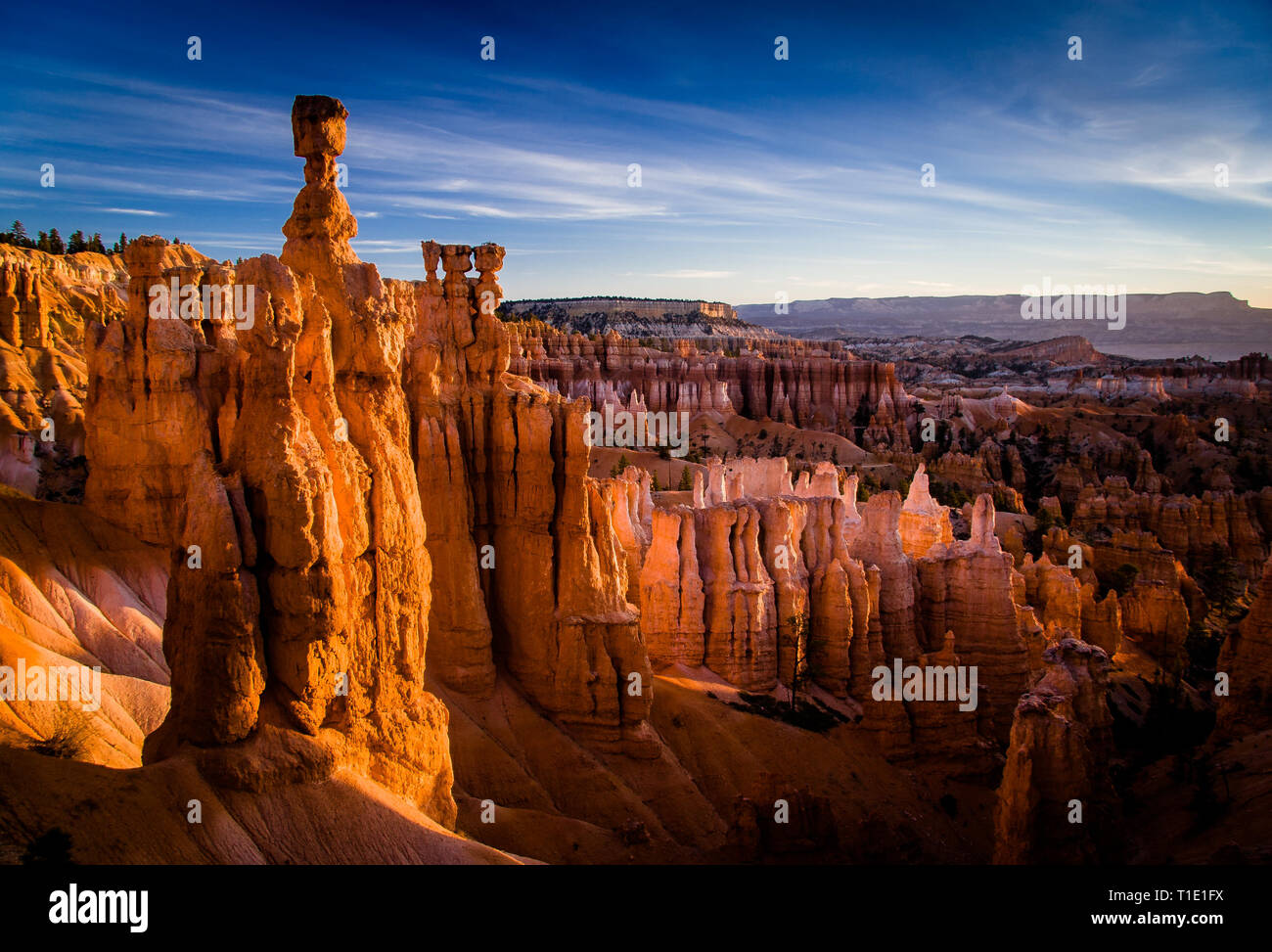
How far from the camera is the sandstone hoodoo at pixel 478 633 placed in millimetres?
11844

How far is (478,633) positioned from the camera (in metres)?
21.3

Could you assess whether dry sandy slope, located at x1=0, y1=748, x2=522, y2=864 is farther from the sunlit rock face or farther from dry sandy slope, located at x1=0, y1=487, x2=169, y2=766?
the sunlit rock face

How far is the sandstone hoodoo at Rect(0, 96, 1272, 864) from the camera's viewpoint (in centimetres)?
1184

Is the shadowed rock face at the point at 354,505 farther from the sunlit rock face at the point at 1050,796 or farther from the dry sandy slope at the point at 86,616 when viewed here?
the sunlit rock face at the point at 1050,796

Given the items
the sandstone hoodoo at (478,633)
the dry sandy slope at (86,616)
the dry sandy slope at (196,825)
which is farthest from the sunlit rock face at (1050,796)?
the dry sandy slope at (86,616)

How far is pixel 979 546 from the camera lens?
33.6m

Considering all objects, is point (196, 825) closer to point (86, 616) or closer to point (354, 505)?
point (354, 505)

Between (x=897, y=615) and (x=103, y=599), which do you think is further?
(x=897, y=615)

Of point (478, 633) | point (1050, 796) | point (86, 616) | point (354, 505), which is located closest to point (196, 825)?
point (354, 505)

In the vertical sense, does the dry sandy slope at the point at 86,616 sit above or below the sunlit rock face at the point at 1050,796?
above
